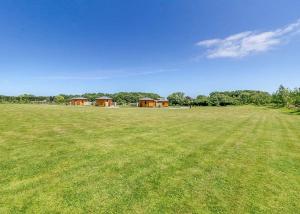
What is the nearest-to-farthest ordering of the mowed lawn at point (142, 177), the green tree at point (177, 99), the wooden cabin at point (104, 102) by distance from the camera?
1. the mowed lawn at point (142, 177)
2. the wooden cabin at point (104, 102)
3. the green tree at point (177, 99)

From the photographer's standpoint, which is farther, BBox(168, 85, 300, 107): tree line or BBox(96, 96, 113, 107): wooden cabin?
BBox(168, 85, 300, 107): tree line

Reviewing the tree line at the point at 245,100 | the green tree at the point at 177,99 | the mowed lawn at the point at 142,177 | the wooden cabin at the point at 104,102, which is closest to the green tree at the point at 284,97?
the tree line at the point at 245,100

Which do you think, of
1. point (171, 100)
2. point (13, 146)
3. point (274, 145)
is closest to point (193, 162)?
point (274, 145)

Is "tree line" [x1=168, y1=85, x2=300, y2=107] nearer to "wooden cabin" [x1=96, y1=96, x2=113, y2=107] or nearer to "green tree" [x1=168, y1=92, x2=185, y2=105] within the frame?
"green tree" [x1=168, y1=92, x2=185, y2=105]

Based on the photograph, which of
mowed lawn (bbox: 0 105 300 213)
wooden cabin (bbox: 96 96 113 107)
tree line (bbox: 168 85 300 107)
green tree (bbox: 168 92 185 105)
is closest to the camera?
mowed lawn (bbox: 0 105 300 213)

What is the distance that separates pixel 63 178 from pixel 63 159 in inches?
69.8

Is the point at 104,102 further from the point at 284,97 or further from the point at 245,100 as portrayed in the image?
the point at 245,100

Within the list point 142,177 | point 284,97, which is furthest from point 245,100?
point 142,177

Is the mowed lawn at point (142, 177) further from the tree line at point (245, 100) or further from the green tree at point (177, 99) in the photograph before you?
the green tree at point (177, 99)

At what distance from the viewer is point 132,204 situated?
516cm

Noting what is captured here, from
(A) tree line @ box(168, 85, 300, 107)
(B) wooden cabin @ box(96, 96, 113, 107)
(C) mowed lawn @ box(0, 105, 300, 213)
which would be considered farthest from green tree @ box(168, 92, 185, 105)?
(C) mowed lawn @ box(0, 105, 300, 213)

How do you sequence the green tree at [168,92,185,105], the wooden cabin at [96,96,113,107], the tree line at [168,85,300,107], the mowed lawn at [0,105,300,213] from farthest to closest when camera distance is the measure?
A: the green tree at [168,92,185,105] < the tree line at [168,85,300,107] < the wooden cabin at [96,96,113,107] < the mowed lawn at [0,105,300,213]

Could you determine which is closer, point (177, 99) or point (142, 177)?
point (142, 177)

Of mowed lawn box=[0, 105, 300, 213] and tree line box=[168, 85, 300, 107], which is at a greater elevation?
tree line box=[168, 85, 300, 107]
